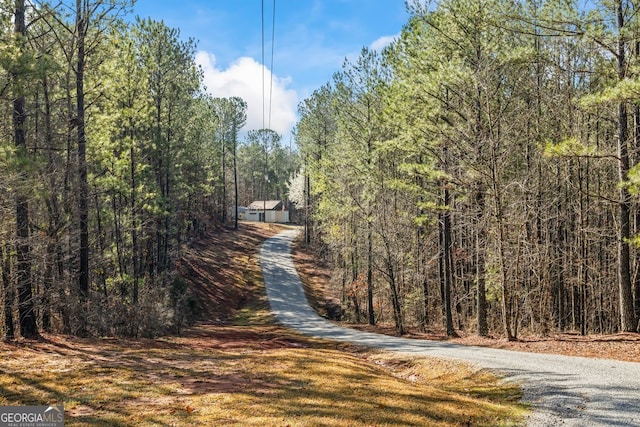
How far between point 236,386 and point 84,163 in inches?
367

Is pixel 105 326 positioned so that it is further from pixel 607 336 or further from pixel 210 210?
pixel 210 210

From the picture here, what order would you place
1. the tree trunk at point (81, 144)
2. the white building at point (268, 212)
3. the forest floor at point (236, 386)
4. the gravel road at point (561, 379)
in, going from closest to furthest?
1. the forest floor at point (236, 386)
2. the gravel road at point (561, 379)
3. the tree trunk at point (81, 144)
4. the white building at point (268, 212)

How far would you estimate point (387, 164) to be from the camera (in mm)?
21969

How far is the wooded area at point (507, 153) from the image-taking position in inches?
480

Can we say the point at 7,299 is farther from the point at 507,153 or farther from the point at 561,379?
the point at 507,153

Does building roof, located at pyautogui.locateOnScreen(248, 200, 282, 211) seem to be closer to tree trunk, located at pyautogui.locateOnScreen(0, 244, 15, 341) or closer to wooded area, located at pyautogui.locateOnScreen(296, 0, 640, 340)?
wooded area, located at pyautogui.locateOnScreen(296, 0, 640, 340)

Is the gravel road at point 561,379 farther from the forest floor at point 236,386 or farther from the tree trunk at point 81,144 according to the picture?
the tree trunk at point 81,144

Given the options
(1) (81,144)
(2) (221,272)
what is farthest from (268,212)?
(1) (81,144)

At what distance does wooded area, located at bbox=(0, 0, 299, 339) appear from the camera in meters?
10.4

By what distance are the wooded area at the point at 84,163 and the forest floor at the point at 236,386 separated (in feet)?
5.28

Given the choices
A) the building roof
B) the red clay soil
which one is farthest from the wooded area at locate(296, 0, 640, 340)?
the building roof

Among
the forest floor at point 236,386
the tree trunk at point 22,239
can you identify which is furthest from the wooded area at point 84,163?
the forest floor at point 236,386

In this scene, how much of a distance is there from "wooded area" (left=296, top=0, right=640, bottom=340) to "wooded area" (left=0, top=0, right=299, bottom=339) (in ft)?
32.7

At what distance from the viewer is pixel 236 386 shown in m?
8.12
